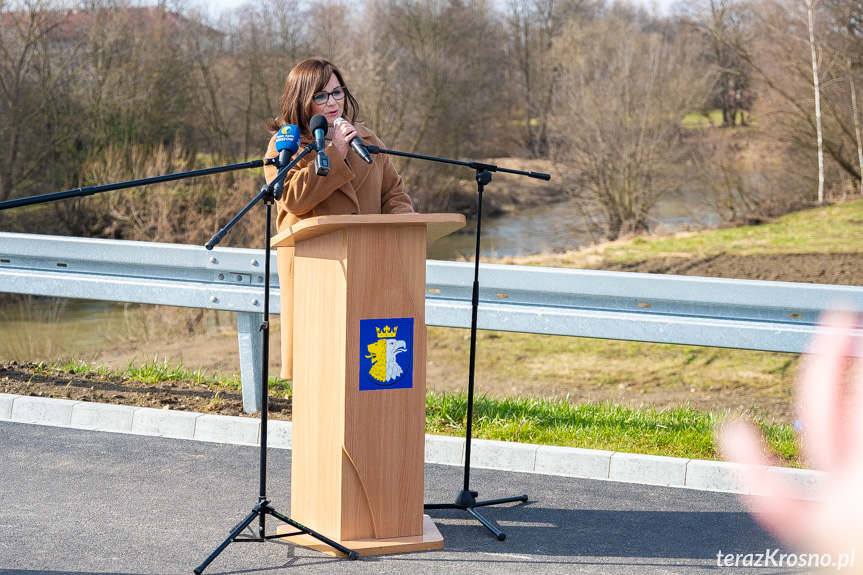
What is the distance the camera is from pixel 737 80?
100 feet

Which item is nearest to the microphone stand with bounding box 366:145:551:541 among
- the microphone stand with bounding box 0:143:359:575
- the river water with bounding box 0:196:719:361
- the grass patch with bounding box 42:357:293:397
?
the microphone stand with bounding box 0:143:359:575

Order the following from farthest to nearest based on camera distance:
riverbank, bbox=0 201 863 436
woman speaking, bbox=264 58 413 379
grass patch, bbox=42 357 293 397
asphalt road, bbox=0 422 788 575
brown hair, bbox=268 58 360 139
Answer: riverbank, bbox=0 201 863 436 → grass patch, bbox=42 357 293 397 → brown hair, bbox=268 58 360 139 → woman speaking, bbox=264 58 413 379 → asphalt road, bbox=0 422 788 575

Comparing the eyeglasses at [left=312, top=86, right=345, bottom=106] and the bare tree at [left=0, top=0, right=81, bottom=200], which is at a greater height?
the bare tree at [left=0, top=0, right=81, bottom=200]

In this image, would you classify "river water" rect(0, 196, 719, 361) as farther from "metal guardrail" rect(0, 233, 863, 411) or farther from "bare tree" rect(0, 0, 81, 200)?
"bare tree" rect(0, 0, 81, 200)

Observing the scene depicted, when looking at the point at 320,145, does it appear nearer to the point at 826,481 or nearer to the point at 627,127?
the point at 826,481

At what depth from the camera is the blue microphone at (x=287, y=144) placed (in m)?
3.39

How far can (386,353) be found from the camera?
362 centimetres

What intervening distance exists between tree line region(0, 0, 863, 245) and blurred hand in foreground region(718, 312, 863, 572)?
51.8ft

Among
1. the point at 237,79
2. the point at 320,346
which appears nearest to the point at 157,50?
the point at 237,79

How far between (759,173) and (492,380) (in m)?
18.4

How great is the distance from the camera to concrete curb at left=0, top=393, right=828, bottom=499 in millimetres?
4648

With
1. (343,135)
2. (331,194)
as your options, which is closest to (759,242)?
(331,194)

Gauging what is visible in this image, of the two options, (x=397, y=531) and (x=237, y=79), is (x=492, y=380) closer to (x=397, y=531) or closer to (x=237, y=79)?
(x=397, y=531)

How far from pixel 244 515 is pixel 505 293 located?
2.08 metres
